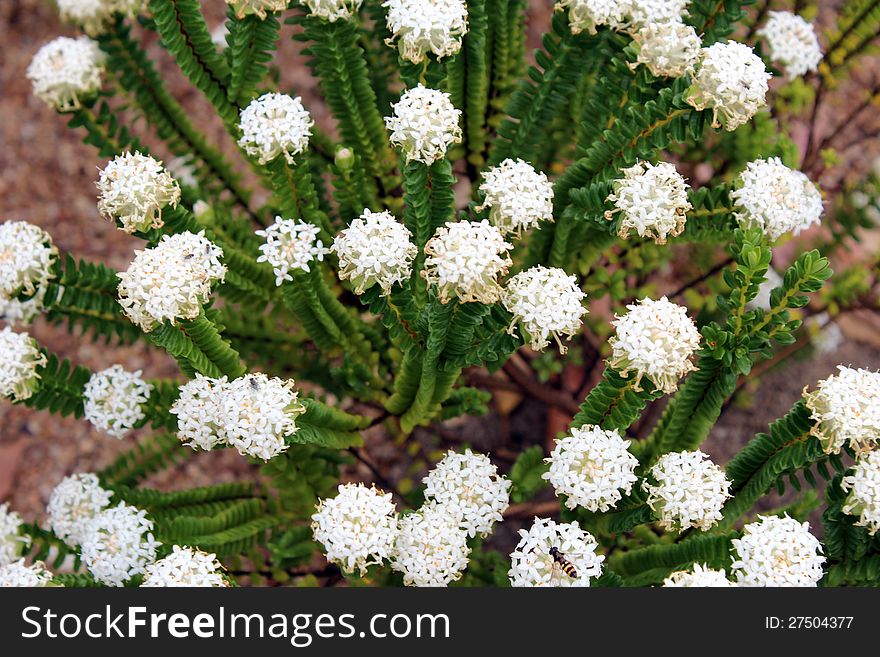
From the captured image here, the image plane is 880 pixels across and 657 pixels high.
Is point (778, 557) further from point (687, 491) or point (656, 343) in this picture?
point (656, 343)

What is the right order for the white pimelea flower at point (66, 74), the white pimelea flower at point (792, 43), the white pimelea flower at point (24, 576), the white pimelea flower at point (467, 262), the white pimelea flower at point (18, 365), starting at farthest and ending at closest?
the white pimelea flower at point (792, 43) < the white pimelea flower at point (66, 74) < the white pimelea flower at point (18, 365) < the white pimelea flower at point (24, 576) < the white pimelea flower at point (467, 262)

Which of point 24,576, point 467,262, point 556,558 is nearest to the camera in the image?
point 467,262

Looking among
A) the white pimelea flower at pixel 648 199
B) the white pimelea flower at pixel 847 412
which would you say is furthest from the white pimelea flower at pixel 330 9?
the white pimelea flower at pixel 847 412

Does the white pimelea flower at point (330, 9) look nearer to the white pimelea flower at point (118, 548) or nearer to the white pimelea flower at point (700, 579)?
the white pimelea flower at point (118, 548)

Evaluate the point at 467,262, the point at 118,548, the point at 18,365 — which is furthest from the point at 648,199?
the point at 18,365

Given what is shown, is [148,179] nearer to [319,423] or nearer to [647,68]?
[319,423]

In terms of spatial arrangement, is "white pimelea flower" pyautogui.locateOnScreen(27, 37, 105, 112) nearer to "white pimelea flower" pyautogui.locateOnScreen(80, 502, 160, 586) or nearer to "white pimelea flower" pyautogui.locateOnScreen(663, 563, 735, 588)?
"white pimelea flower" pyautogui.locateOnScreen(80, 502, 160, 586)
